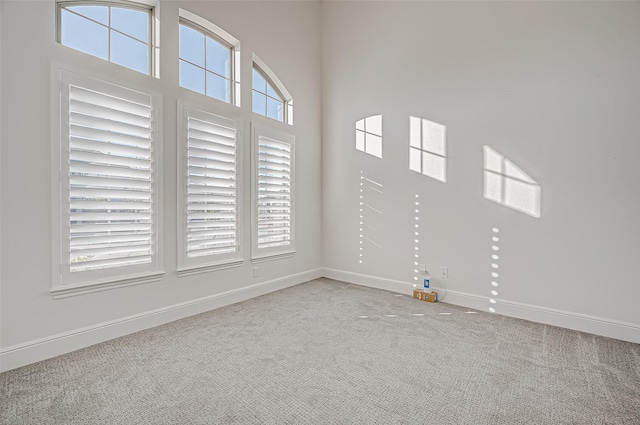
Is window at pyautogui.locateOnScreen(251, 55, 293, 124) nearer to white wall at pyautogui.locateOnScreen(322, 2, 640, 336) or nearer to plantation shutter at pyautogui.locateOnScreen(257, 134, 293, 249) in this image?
plantation shutter at pyautogui.locateOnScreen(257, 134, 293, 249)

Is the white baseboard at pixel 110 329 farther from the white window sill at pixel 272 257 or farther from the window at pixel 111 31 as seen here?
the window at pixel 111 31

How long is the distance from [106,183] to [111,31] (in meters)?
1.27

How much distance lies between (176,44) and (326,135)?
2.21 m

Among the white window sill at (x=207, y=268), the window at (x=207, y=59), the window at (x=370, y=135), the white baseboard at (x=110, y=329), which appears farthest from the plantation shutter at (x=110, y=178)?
the window at (x=370, y=135)

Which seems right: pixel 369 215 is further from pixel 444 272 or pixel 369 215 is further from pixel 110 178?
pixel 110 178

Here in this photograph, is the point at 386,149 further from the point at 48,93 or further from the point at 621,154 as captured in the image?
the point at 48,93

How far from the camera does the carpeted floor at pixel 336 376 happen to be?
63.8 inches

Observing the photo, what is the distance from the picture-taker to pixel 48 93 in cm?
216

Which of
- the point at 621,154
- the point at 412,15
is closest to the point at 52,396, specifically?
the point at 621,154

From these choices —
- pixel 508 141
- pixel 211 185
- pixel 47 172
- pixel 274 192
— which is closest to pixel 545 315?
pixel 508 141

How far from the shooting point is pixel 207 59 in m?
3.26

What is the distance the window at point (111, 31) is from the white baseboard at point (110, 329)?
2.10 meters

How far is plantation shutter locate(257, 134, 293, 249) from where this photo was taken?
3668 millimetres

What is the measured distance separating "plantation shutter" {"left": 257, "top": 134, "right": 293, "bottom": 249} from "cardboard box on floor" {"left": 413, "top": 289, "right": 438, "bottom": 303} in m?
1.66
